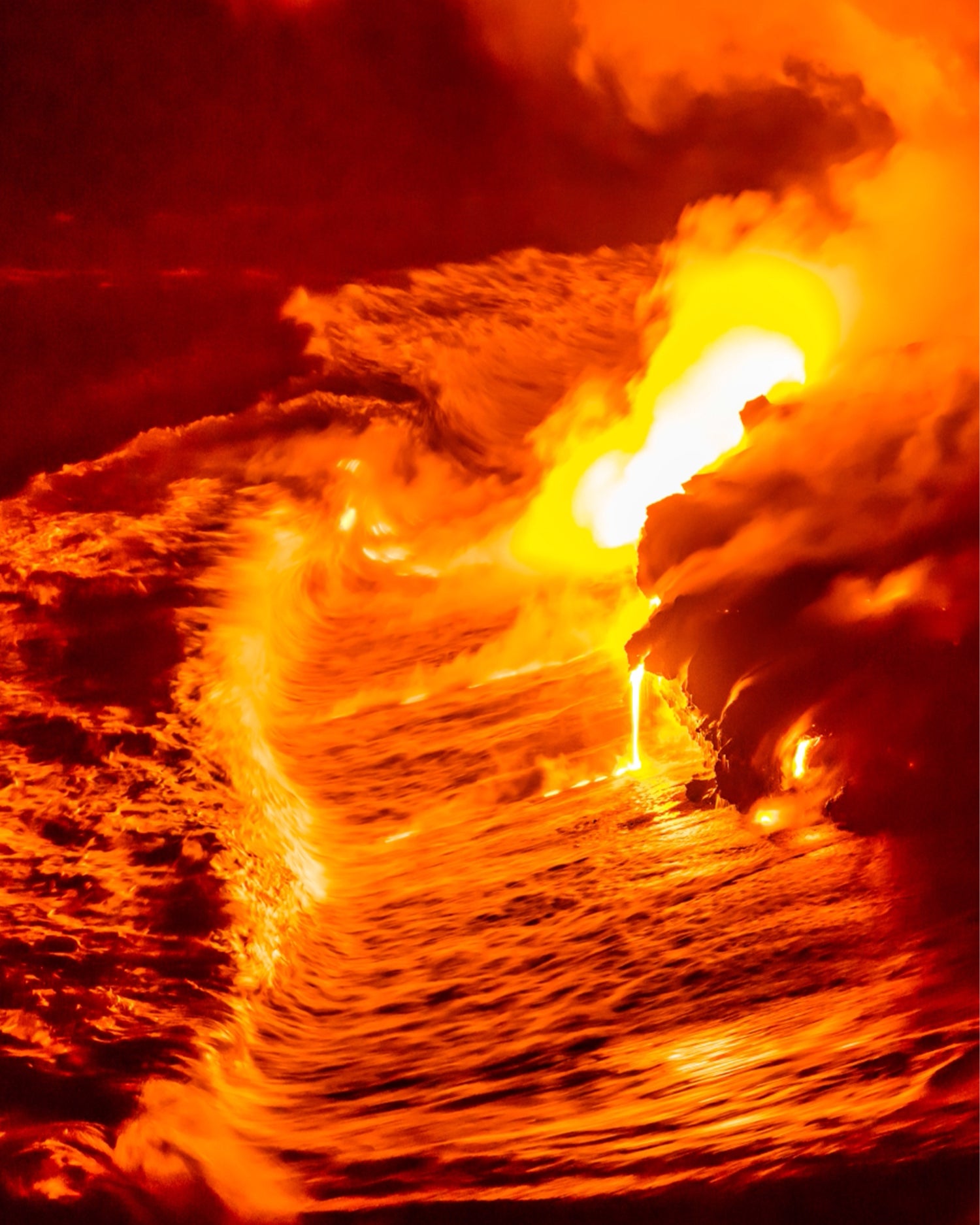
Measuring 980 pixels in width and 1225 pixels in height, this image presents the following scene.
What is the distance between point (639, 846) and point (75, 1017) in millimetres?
728

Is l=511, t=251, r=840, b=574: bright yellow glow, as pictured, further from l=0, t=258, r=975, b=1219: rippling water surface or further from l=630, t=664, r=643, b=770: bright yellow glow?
l=630, t=664, r=643, b=770: bright yellow glow

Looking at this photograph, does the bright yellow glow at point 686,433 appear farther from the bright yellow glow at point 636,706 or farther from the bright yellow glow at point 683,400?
the bright yellow glow at point 636,706

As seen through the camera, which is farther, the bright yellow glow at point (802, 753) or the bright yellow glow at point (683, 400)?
the bright yellow glow at point (683, 400)

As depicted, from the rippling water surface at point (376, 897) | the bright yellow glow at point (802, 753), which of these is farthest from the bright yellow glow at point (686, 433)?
the bright yellow glow at point (802, 753)

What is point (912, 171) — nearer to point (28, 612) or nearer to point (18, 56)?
point (18, 56)

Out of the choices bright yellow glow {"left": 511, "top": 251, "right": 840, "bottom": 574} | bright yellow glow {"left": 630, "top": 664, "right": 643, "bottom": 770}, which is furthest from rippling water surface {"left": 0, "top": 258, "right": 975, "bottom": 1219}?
bright yellow glow {"left": 511, "top": 251, "right": 840, "bottom": 574}

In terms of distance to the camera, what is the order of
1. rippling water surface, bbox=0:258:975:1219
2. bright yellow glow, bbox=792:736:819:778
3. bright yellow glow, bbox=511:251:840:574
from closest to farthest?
rippling water surface, bbox=0:258:975:1219, bright yellow glow, bbox=792:736:819:778, bright yellow glow, bbox=511:251:840:574

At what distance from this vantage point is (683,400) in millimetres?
2057

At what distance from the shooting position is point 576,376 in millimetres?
2186

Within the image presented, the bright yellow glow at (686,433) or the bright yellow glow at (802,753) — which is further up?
the bright yellow glow at (686,433)

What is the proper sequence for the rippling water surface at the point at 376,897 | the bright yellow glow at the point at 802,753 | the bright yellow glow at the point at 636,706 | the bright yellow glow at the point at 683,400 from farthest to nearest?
the bright yellow glow at the point at 683,400 → the bright yellow glow at the point at 636,706 → the bright yellow glow at the point at 802,753 → the rippling water surface at the point at 376,897

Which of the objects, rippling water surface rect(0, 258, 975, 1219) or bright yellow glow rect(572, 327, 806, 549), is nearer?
rippling water surface rect(0, 258, 975, 1219)

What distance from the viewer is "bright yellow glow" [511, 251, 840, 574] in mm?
1896

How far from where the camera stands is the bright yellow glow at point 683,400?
1896mm
